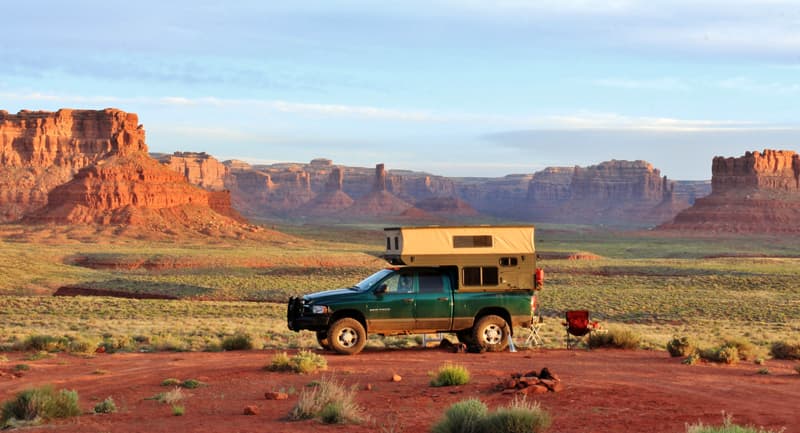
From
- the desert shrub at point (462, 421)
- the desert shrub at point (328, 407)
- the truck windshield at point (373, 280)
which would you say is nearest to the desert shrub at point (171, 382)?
the desert shrub at point (328, 407)

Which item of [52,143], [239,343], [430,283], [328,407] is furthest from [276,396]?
[52,143]

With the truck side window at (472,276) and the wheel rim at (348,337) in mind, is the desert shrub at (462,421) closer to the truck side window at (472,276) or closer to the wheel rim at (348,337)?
the wheel rim at (348,337)

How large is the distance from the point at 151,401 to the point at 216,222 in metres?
96.9

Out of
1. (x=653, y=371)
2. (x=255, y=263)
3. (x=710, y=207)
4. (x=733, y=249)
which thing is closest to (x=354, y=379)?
(x=653, y=371)

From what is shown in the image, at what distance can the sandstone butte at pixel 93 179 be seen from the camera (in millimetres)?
102375

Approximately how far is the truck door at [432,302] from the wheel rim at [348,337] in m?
1.16

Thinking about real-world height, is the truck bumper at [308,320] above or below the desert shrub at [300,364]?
above

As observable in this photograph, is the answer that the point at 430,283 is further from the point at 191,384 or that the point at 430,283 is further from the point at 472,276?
the point at 191,384

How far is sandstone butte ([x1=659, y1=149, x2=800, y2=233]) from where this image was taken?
146 m

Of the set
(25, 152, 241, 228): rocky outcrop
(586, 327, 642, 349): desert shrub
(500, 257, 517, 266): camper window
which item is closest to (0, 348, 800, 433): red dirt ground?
(586, 327, 642, 349): desert shrub

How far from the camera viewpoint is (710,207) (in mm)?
154625

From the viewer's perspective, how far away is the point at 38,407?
36.6 feet

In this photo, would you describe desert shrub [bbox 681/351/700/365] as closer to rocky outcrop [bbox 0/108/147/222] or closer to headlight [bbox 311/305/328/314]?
headlight [bbox 311/305/328/314]

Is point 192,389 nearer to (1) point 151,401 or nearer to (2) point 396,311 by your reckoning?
(1) point 151,401
